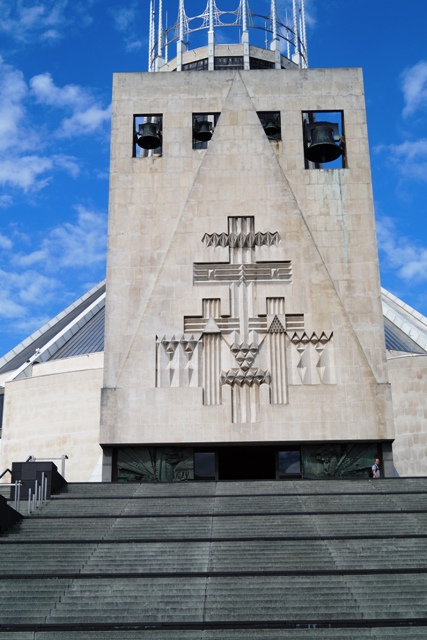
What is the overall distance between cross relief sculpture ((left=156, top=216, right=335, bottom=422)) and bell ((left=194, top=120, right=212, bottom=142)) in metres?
4.12

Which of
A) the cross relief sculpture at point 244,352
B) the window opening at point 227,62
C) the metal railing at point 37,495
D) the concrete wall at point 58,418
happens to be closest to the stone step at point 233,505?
the metal railing at point 37,495

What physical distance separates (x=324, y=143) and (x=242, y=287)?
438cm

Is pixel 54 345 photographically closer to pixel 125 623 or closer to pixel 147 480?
pixel 147 480

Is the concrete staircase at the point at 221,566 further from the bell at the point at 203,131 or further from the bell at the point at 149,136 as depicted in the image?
the bell at the point at 203,131

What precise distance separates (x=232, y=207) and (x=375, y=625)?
1250 cm

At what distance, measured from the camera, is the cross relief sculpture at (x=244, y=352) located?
19.6 metres

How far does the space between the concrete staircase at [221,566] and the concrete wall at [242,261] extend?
3.09 meters

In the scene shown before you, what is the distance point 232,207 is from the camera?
2100 centimetres

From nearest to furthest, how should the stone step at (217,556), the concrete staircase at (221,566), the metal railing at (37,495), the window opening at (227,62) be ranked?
1. the concrete staircase at (221,566)
2. the stone step at (217,556)
3. the metal railing at (37,495)
4. the window opening at (227,62)

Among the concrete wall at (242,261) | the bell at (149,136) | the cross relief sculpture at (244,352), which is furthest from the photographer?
the bell at (149,136)

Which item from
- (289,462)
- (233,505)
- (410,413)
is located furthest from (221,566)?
(410,413)

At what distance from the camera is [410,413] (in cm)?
2748

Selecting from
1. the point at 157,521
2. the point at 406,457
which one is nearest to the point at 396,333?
the point at 406,457

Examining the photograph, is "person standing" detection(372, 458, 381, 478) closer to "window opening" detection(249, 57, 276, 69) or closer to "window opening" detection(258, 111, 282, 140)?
"window opening" detection(258, 111, 282, 140)
